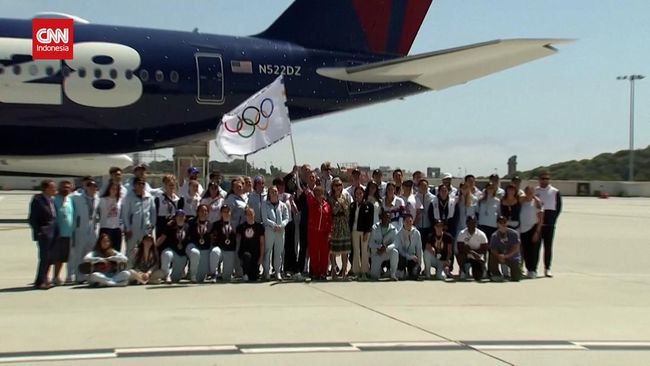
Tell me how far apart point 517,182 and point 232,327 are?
6497 mm

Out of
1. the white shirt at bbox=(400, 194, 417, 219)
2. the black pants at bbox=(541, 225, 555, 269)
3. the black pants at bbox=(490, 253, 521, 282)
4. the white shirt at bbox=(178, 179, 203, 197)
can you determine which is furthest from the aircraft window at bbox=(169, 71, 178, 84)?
the black pants at bbox=(490, 253, 521, 282)

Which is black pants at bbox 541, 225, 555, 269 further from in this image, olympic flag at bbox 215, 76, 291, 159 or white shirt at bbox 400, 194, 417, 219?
olympic flag at bbox 215, 76, 291, 159

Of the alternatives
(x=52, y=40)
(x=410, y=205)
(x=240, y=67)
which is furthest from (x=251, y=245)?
(x=52, y=40)

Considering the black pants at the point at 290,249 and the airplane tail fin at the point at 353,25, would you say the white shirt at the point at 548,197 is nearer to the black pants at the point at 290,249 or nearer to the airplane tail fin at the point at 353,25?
the black pants at the point at 290,249

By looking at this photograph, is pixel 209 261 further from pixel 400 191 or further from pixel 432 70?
pixel 432 70

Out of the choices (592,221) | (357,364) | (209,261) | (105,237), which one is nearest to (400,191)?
(209,261)

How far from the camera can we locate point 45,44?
1919cm

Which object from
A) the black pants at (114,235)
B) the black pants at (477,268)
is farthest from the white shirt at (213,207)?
the black pants at (477,268)

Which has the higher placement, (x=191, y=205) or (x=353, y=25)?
(x=353, y=25)

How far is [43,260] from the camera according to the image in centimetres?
1011

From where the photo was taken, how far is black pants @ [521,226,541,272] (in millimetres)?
12092

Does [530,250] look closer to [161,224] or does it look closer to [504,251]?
[504,251]

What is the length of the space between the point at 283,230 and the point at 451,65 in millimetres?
9963

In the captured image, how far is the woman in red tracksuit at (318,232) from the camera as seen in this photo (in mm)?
11227
